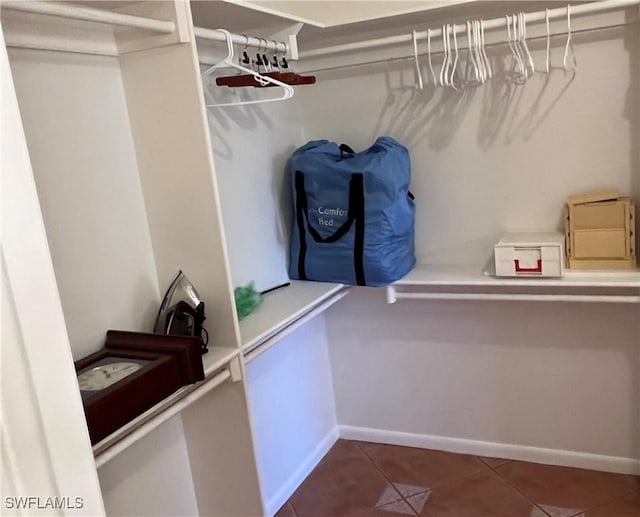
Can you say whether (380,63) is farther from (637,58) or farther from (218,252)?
(218,252)

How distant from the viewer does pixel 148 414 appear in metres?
1.44

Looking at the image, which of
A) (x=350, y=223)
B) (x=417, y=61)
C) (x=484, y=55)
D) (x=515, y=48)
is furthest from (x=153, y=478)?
(x=515, y=48)

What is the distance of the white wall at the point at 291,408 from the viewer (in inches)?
90.3

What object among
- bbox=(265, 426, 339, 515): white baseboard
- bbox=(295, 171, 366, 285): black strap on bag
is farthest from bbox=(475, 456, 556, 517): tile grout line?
bbox=(295, 171, 366, 285): black strap on bag

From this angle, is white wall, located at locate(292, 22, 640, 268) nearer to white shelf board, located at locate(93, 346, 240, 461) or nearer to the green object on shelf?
the green object on shelf

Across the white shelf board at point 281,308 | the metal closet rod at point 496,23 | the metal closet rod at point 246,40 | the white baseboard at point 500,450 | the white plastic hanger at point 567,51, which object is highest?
the metal closet rod at point 246,40

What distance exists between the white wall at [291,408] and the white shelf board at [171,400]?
53cm

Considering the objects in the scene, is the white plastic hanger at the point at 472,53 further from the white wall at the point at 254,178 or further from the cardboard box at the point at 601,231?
the white wall at the point at 254,178

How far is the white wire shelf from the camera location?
2.05 metres

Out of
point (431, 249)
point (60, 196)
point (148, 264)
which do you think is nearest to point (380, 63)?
point (431, 249)

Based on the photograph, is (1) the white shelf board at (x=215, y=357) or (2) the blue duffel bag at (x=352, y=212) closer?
(1) the white shelf board at (x=215, y=357)

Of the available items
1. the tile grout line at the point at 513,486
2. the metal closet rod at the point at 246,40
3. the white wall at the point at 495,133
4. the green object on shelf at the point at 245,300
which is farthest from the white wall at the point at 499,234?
the green object on shelf at the point at 245,300

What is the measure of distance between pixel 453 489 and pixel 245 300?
1.10 meters

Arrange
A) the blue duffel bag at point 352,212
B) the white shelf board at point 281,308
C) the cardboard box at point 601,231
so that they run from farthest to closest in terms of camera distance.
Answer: the blue duffel bag at point 352,212 < the cardboard box at point 601,231 < the white shelf board at point 281,308
